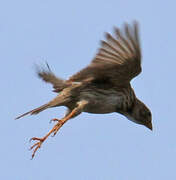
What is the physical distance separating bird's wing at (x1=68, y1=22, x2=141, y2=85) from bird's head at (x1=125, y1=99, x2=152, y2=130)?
2.93ft

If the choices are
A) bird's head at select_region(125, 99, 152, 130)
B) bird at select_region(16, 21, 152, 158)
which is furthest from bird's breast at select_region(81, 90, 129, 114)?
bird's head at select_region(125, 99, 152, 130)

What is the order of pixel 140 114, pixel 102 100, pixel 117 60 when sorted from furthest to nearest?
pixel 140 114
pixel 102 100
pixel 117 60

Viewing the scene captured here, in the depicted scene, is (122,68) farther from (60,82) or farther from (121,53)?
(60,82)

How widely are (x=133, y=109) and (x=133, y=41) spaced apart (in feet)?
6.88

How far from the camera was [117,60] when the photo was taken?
8188mm

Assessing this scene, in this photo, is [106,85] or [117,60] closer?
[117,60]

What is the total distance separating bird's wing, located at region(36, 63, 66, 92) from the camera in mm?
9406

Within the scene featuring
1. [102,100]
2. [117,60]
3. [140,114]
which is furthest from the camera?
[140,114]

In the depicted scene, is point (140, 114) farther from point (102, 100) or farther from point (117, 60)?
→ point (117, 60)

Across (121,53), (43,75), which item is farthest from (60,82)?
(121,53)

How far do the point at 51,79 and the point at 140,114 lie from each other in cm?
169

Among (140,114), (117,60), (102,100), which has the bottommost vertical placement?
(140,114)

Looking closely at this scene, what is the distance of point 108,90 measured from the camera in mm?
8883

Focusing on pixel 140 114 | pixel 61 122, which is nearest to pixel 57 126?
pixel 61 122
